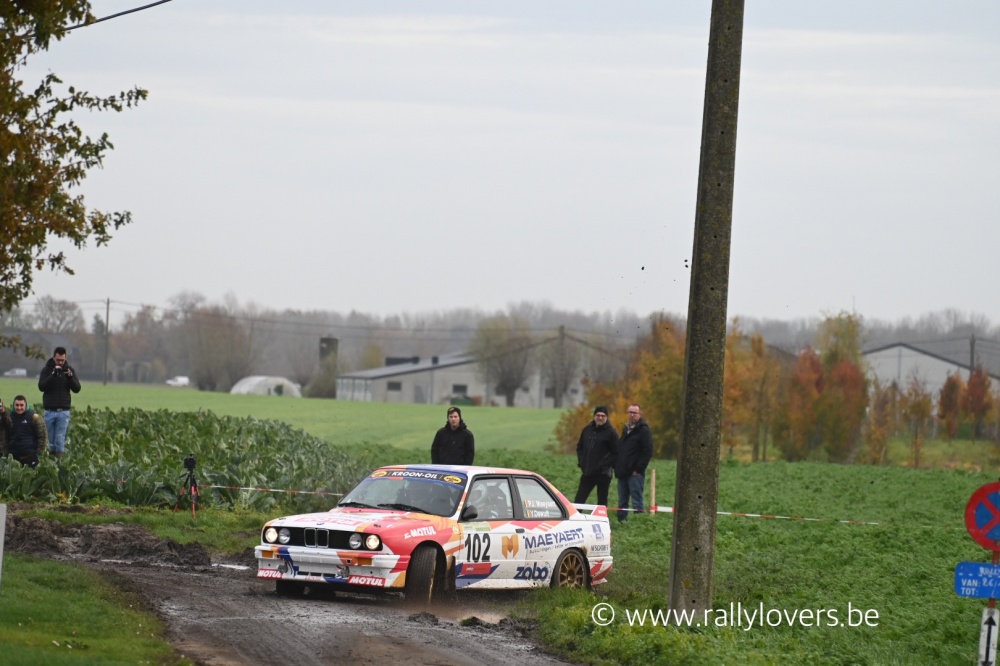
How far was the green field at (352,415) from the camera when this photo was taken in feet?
242

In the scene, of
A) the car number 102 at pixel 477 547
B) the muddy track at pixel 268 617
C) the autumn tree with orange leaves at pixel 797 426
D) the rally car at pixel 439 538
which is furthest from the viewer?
the autumn tree with orange leaves at pixel 797 426

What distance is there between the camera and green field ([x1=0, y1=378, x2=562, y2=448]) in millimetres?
73750

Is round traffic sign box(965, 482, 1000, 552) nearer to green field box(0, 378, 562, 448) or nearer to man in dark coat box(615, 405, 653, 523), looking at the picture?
man in dark coat box(615, 405, 653, 523)

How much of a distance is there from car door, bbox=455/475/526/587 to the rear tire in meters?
0.50

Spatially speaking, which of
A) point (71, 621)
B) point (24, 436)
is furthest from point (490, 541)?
point (24, 436)

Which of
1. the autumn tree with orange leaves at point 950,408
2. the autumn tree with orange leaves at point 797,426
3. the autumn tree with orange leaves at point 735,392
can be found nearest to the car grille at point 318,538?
the autumn tree with orange leaves at point 735,392

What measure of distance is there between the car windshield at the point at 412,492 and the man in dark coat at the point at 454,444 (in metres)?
4.65

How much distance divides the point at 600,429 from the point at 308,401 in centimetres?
7891

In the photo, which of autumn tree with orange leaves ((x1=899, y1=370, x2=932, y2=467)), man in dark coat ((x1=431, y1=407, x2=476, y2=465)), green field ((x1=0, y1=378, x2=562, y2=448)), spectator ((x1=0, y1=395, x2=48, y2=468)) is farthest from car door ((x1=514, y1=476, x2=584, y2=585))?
autumn tree with orange leaves ((x1=899, y1=370, x2=932, y2=467))

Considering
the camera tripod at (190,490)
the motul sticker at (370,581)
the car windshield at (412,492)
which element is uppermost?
the car windshield at (412,492)

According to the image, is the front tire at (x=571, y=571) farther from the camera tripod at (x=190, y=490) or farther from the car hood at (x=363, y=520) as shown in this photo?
the camera tripod at (x=190, y=490)

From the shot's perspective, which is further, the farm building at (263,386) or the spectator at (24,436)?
the farm building at (263,386)

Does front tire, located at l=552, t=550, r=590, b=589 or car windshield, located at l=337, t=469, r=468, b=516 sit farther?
front tire, located at l=552, t=550, r=590, b=589

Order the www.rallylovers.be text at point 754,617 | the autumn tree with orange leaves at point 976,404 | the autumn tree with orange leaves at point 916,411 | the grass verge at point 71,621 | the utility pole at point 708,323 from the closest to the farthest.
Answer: the grass verge at point 71,621
the utility pole at point 708,323
the www.rallylovers.be text at point 754,617
the autumn tree with orange leaves at point 916,411
the autumn tree with orange leaves at point 976,404
